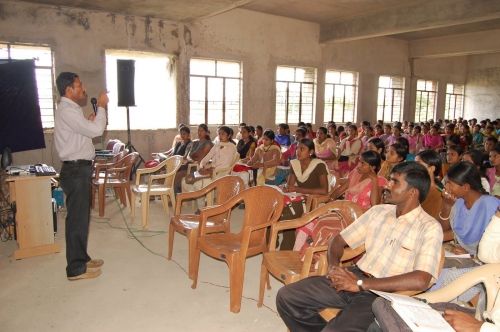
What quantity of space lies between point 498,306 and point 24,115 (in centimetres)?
583

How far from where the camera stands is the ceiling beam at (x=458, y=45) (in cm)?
1112

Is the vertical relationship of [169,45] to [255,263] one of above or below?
above

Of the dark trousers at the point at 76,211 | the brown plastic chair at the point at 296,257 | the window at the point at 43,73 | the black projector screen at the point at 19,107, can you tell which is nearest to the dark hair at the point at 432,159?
the brown plastic chair at the point at 296,257

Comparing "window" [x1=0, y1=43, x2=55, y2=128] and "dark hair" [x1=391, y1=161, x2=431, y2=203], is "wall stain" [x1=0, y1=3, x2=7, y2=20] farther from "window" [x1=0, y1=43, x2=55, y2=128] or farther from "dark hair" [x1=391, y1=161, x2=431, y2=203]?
"dark hair" [x1=391, y1=161, x2=431, y2=203]

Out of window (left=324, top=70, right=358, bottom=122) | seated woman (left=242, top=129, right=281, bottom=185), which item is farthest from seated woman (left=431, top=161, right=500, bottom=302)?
window (left=324, top=70, right=358, bottom=122)

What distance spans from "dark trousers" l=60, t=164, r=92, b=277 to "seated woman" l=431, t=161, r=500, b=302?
8.24 ft

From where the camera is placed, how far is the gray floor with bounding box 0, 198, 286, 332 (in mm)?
2473

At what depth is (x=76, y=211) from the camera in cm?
300

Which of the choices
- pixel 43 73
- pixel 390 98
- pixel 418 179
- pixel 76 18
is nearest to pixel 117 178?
pixel 43 73

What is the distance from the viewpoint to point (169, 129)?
336 inches

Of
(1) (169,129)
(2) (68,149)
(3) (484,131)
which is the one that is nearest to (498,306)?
(2) (68,149)

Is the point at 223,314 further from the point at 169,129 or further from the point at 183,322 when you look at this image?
the point at 169,129

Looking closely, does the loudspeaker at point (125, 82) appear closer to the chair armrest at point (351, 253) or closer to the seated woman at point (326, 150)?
the seated woman at point (326, 150)

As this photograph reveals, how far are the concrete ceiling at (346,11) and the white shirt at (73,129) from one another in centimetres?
429
